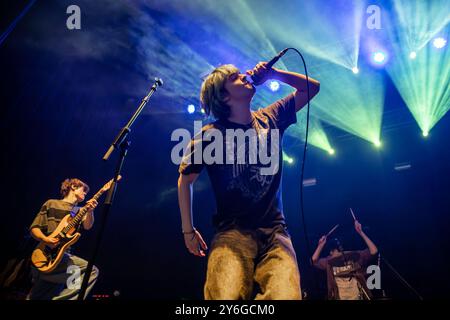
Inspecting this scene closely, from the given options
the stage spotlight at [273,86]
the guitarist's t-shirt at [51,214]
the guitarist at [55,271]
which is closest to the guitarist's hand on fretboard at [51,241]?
the guitarist at [55,271]

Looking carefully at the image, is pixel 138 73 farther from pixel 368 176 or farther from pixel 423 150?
pixel 423 150

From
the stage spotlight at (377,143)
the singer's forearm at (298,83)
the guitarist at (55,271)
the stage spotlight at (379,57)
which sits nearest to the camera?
the singer's forearm at (298,83)

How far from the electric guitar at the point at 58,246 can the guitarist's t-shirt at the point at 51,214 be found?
11cm

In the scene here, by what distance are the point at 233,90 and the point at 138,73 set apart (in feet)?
15.4

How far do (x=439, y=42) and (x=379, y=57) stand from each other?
117cm

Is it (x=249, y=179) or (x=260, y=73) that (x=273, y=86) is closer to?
(x=260, y=73)

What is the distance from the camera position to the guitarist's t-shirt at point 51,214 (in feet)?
15.4

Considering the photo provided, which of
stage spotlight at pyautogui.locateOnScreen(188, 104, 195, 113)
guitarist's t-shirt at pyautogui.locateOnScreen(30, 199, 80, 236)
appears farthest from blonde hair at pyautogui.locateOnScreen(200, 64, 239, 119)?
stage spotlight at pyautogui.locateOnScreen(188, 104, 195, 113)

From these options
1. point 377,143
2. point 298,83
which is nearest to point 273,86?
point 377,143

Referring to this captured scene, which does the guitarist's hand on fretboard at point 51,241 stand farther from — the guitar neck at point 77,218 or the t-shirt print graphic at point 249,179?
the t-shirt print graphic at point 249,179

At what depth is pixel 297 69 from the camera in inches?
267

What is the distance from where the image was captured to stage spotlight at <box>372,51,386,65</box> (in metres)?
6.22

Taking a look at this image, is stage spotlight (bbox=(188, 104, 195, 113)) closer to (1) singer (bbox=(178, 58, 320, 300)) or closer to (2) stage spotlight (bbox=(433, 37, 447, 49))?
(1) singer (bbox=(178, 58, 320, 300))
